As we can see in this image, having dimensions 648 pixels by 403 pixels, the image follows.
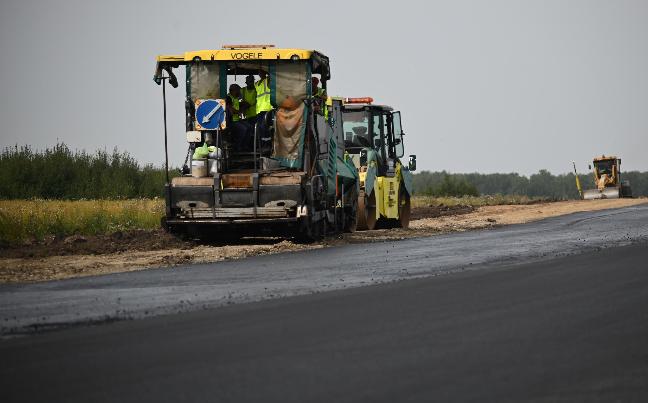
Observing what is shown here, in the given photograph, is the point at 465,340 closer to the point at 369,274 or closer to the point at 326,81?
the point at 369,274

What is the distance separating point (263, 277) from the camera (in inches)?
610

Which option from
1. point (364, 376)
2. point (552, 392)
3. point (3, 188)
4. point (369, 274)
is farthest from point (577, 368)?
point (3, 188)

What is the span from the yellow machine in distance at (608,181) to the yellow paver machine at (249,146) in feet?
151

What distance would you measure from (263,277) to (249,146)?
8.43m

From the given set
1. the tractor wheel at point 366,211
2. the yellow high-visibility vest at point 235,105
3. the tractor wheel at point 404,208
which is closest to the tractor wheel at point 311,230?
the yellow high-visibility vest at point 235,105

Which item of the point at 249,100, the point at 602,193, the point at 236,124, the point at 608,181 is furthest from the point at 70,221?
the point at 608,181

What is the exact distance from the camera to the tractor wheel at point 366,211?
28.8 meters

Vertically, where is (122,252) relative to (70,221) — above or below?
below

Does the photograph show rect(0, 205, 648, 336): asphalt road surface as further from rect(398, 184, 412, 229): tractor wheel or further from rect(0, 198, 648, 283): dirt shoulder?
rect(398, 184, 412, 229): tractor wheel

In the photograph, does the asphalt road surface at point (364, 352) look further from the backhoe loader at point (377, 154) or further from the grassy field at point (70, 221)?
the backhoe loader at point (377, 154)

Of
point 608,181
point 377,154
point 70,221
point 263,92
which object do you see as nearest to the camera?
point 263,92

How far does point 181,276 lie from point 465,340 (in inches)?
292

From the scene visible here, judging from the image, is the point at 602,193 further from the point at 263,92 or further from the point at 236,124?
the point at 236,124

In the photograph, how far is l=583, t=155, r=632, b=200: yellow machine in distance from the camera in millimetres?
68062
